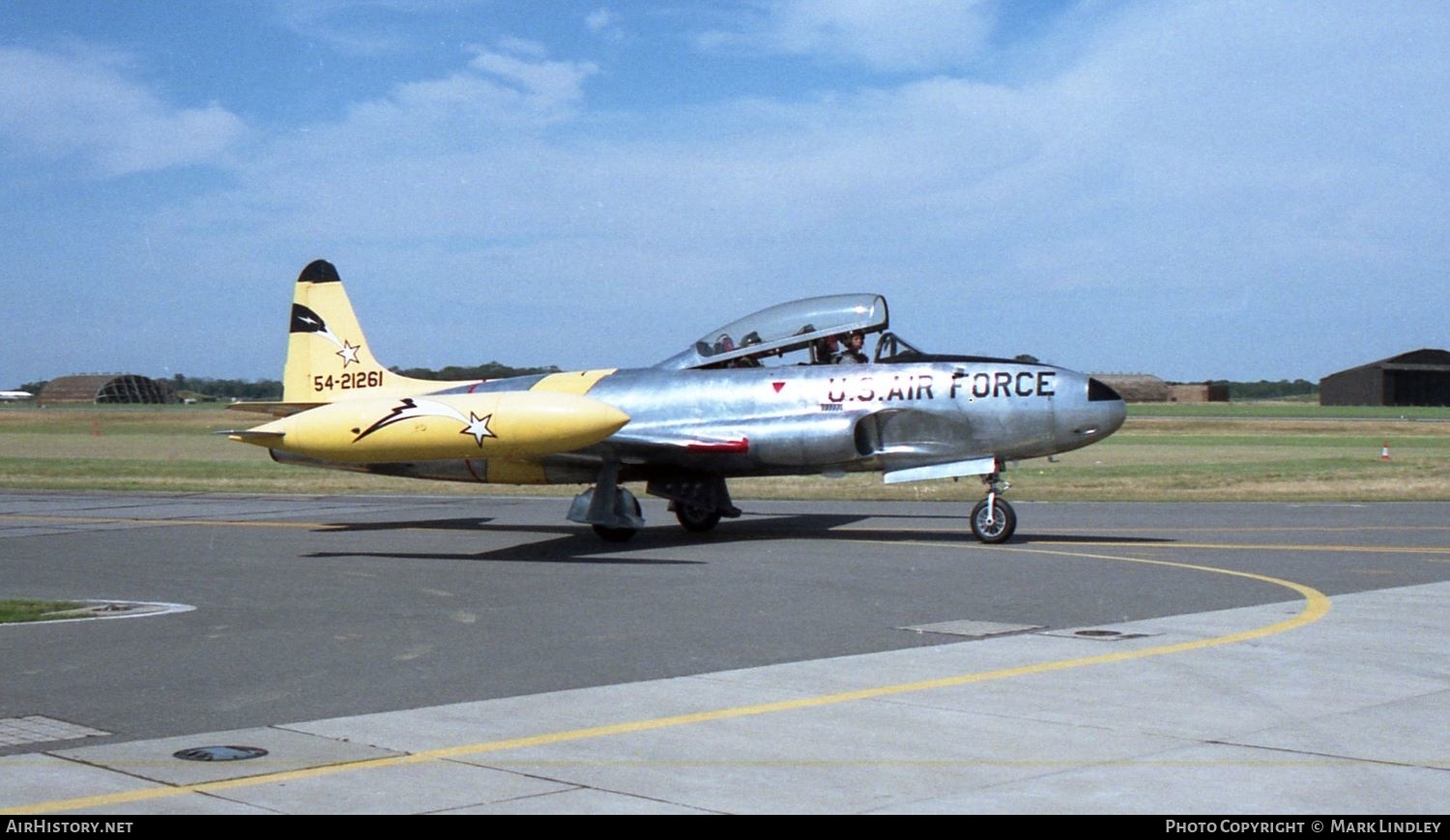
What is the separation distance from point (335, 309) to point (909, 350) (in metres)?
9.04

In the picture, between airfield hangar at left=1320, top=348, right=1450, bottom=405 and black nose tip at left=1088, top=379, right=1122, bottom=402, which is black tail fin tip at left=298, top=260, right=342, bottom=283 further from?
airfield hangar at left=1320, top=348, right=1450, bottom=405

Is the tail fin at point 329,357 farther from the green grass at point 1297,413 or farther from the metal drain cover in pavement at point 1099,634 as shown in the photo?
the green grass at point 1297,413

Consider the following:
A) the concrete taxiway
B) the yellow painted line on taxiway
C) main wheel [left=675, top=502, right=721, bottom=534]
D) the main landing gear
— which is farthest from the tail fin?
the yellow painted line on taxiway

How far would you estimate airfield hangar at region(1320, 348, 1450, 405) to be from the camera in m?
126

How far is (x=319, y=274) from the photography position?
22.6 m

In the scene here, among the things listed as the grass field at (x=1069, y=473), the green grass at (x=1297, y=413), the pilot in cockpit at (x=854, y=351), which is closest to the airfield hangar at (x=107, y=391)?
the grass field at (x=1069, y=473)

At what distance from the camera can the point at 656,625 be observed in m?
11.9

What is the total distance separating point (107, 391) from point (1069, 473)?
4559 inches

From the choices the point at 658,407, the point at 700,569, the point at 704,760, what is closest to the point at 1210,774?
the point at 704,760

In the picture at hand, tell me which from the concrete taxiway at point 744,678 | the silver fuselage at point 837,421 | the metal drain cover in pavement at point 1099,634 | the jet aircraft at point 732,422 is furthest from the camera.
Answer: the silver fuselage at point 837,421

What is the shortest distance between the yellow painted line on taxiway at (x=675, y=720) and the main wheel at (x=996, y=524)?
19.1 ft

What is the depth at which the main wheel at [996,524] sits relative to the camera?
18.2 metres

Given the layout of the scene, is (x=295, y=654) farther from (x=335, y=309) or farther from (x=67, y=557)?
(x=335, y=309)

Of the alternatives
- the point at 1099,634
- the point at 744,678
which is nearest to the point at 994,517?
the point at 1099,634
